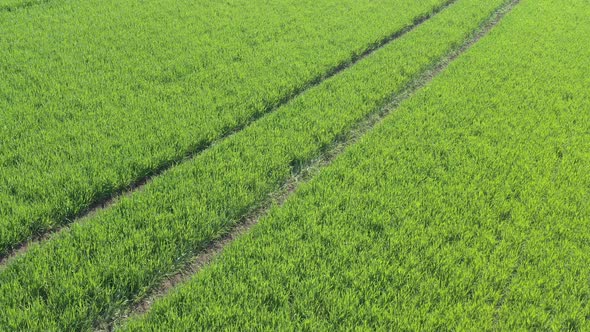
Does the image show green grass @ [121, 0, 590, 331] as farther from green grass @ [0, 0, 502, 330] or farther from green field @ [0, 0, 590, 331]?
green grass @ [0, 0, 502, 330]

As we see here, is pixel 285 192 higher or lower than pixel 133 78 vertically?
lower

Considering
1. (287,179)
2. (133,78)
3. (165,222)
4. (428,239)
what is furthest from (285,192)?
(133,78)

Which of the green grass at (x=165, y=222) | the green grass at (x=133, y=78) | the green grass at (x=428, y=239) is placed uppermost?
the green grass at (x=133, y=78)

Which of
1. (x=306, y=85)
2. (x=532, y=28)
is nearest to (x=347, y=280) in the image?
(x=306, y=85)

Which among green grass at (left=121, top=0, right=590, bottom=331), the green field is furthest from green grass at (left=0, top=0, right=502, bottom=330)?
green grass at (left=121, top=0, right=590, bottom=331)

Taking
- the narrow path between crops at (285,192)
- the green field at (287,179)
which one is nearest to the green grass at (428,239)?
the green field at (287,179)

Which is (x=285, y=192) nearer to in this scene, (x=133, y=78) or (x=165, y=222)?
(x=165, y=222)

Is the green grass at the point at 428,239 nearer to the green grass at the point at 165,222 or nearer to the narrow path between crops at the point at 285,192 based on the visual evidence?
the narrow path between crops at the point at 285,192
